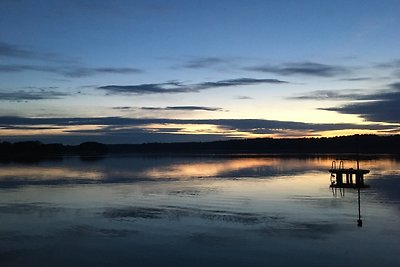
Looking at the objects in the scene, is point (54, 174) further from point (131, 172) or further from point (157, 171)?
point (157, 171)

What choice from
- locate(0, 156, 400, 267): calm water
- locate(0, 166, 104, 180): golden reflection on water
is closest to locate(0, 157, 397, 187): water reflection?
locate(0, 166, 104, 180): golden reflection on water

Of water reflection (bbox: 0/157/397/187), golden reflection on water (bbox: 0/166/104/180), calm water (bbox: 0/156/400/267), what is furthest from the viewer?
golden reflection on water (bbox: 0/166/104/180)

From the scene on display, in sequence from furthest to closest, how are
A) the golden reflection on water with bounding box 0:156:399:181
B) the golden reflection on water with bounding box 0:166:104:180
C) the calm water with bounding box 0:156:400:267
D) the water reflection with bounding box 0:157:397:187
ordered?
the golden reflection on water with bounding box 0:156:399:181 → the golden reflection on water with bounding box 0:166:104:180 → the water reflection with bounding box 0:157:397:187 → the calm water with bounding box 0:156:400:267

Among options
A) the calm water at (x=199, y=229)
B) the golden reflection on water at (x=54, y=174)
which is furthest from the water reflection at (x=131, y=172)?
the calm water at (x=199, y=229)

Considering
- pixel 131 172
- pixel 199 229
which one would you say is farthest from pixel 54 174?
pixel 199 229

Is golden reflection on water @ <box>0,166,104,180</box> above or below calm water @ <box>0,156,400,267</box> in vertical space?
above

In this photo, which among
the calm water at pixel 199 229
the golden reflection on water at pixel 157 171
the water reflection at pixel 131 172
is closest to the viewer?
the calm water at pixel 199 229

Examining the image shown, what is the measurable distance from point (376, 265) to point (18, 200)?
57.3 feet

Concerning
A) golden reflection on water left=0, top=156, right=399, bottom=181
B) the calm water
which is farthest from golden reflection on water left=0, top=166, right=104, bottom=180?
the calm water

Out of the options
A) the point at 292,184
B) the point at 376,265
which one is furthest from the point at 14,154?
the point at 376,265

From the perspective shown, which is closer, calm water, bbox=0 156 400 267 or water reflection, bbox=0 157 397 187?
calm water, bbox=0 156 400 267

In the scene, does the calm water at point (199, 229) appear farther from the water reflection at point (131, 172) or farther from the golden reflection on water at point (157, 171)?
the golden reflection on water at point (157, 171)

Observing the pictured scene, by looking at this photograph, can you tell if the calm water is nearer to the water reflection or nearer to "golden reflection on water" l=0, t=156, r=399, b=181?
the water reflection

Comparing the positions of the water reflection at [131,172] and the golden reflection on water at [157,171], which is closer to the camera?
the water reflection at [131,172]
